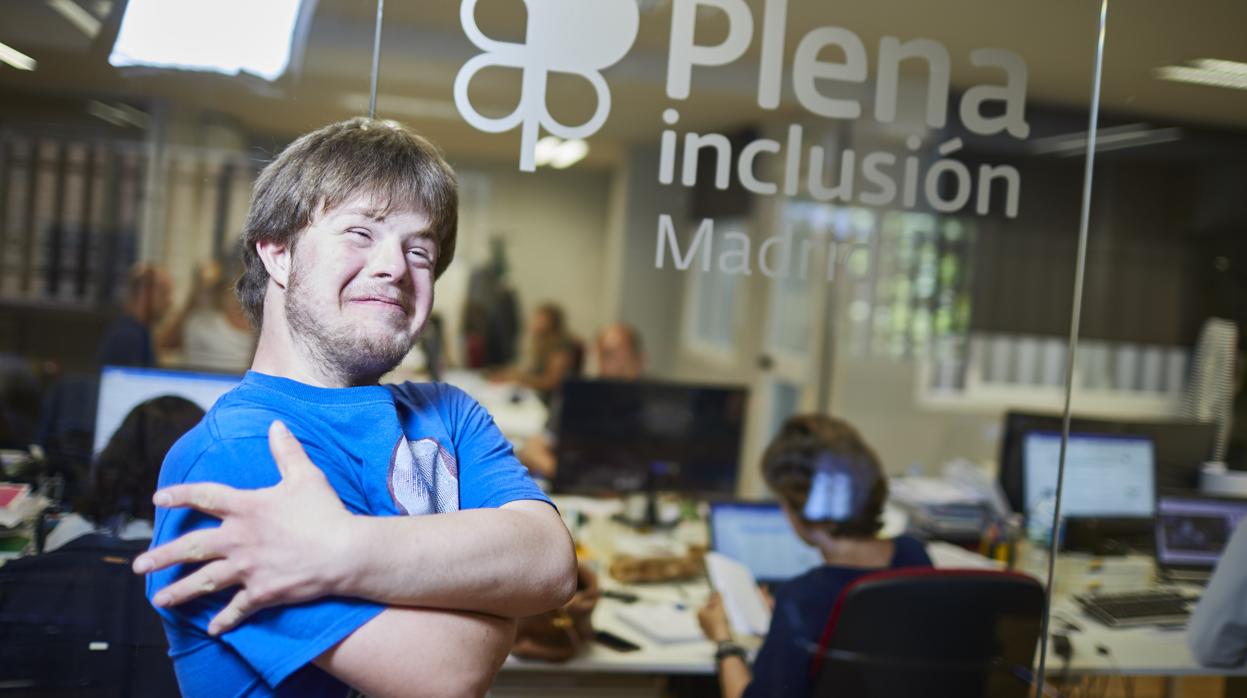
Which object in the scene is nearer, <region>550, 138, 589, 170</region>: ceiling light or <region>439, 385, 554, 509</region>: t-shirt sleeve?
<region>439, 385, 554, 509</region>: t-shirt sleeve

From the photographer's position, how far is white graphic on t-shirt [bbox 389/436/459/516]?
3.76ft

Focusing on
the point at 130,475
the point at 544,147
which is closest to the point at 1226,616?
the point at 544,147

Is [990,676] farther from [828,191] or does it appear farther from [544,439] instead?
[544,439]

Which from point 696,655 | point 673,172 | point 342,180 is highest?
point 673,172

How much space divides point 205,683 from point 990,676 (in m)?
1.56

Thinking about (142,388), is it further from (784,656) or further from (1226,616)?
(1226,616)

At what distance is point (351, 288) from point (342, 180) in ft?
0.45

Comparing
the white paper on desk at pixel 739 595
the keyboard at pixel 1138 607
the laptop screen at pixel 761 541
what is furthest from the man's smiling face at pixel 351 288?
the keyboard at pixel 1138 607

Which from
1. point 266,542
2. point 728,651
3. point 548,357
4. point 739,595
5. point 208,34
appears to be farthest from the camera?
point 548,357

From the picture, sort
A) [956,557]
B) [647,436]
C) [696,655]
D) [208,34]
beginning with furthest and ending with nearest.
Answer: [647,436]
[956,557]
[696,655]
[208,34]

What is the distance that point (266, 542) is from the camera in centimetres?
97

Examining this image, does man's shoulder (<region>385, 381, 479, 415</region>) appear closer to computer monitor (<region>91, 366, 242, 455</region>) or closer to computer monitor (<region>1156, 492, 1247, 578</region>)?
computer monitor (<region>91, 366, 242, 455</region>)

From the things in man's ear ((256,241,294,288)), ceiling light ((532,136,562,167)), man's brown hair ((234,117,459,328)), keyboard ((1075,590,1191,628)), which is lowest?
keyboard ((1075,590,1191,628))

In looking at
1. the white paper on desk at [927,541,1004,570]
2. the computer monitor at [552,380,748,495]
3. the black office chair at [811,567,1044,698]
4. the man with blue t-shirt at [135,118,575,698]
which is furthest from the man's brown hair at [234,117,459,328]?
the white paper on desk at [927,541,1004,570]
